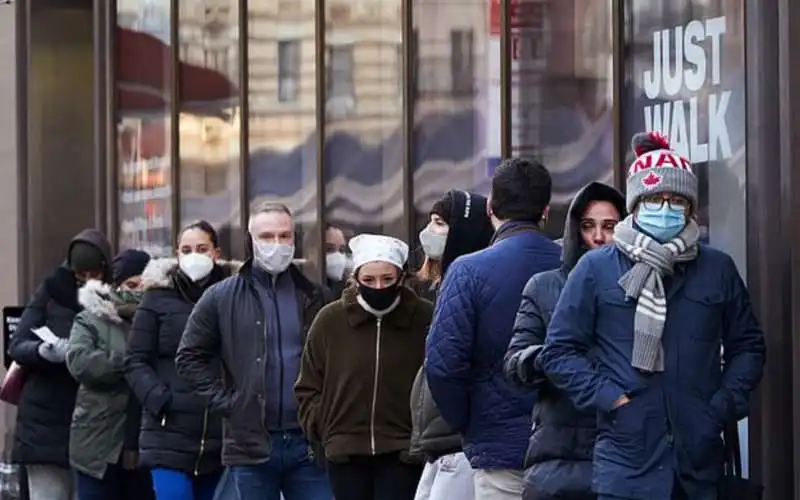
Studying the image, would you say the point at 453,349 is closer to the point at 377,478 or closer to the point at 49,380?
the point at 377,478

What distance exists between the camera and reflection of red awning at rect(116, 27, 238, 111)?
14914 mm

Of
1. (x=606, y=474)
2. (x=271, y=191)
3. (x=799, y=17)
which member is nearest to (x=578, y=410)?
(x=606, y=474)

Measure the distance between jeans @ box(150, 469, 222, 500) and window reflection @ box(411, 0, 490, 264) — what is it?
2.25 m

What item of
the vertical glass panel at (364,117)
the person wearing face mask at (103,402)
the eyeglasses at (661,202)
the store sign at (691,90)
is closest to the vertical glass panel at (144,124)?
the vertical glass panel at (364,117)

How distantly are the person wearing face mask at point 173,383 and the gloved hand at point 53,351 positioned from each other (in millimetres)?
1576

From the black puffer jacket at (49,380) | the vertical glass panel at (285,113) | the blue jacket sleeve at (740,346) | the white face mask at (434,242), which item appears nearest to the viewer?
the blue jacket sleeve at (740,346)

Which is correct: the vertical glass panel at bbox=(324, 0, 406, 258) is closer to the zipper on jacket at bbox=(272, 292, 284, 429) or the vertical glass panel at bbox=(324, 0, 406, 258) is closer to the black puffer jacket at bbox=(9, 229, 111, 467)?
the black puffer jacket at bbox=(9, 229, 111, 467)

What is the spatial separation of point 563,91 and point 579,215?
3.79 m

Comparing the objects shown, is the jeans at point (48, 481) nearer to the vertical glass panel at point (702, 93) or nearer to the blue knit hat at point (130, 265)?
the blue knit hat at point (130, 265)

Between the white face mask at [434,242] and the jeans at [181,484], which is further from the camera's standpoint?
the jeans at [181,484]

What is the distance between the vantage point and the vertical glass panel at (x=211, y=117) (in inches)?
573

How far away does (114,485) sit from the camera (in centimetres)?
1190

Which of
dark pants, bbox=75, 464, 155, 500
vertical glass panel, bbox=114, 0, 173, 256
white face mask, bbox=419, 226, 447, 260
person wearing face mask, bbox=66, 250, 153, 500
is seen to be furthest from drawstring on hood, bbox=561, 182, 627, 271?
vertical glass panel, bbox=114, 0, 173, 256

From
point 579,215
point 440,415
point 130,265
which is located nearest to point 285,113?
point 130,265
